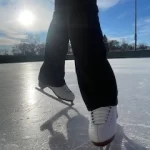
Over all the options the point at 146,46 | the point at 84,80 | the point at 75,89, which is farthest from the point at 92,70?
the point at 146,46

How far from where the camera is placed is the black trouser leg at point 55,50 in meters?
1.26

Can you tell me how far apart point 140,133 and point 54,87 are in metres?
0.63

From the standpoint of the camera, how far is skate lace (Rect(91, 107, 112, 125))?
0.86 meters

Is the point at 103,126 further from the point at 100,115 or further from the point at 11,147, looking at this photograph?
the point at 11,147

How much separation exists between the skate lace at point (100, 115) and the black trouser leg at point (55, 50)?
0.52 m

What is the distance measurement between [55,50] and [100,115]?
21.8 inches

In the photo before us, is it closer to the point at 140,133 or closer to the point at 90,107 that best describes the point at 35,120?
the point at 90,107

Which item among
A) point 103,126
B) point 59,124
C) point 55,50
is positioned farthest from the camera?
point 55,50

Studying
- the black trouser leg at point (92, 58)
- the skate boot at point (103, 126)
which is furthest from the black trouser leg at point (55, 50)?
the skate boot at point (103, 126)

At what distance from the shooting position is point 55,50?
1.32 m

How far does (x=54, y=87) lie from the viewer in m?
1.45

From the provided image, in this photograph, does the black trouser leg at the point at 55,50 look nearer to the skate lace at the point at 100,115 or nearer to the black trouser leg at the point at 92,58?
the black trouser leg at the point at 92,58

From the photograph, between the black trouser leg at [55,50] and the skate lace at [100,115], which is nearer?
the skate lace at [100,115]

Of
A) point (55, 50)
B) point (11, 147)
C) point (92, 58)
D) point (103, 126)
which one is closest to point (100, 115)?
point (103, 126)
